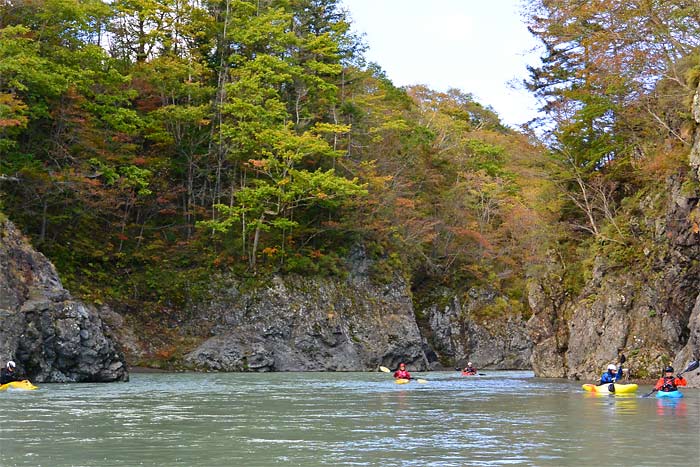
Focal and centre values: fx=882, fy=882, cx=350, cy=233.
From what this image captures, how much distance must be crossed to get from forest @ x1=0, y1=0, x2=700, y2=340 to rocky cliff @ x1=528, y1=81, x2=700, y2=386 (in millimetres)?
765

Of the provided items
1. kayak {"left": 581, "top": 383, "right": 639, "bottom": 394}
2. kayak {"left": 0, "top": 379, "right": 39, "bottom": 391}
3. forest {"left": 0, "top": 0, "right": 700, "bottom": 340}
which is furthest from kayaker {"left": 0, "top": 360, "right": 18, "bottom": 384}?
kayak {"left": 581, "top": 383, "right": 639, "bottom": 394}

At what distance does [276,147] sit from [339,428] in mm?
30182

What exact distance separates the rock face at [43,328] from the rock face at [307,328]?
9.76m

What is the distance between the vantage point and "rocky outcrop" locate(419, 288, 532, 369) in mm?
54625

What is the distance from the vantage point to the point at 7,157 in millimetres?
40000

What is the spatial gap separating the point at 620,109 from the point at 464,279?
24.3 m

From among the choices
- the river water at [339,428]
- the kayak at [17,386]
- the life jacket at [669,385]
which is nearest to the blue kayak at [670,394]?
the life jacket at [669,385]

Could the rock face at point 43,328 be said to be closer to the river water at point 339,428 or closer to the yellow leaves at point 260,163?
the river water at point 339,428

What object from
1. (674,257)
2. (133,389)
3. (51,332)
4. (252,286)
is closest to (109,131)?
(252,286)

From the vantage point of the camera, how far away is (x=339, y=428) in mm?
16859

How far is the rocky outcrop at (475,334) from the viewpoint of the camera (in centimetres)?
5462

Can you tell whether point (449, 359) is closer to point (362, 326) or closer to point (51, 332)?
point (362, 326)

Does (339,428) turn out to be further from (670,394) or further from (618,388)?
(618,388)

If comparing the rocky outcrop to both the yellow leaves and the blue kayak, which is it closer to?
the yellow leaves
